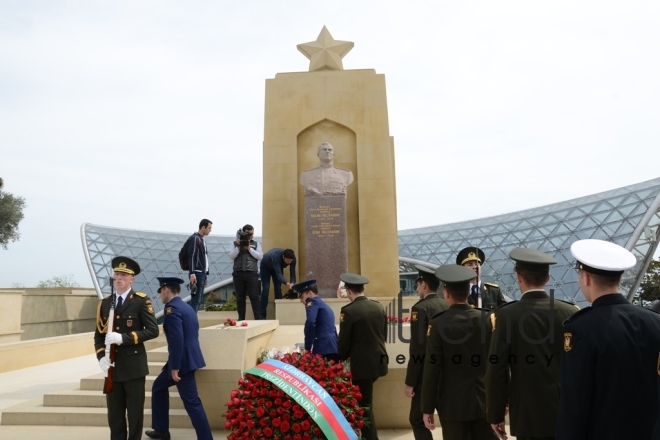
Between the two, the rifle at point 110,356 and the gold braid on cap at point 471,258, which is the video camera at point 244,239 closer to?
the rifle at point 110,356

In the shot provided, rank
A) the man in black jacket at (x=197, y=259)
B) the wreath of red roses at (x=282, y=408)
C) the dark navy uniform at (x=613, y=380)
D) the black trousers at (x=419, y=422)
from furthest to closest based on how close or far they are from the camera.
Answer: the man in black jacket at (x=197, y=259) → the black trousers at (x=419, y=422) → the wreath of red roses at (x=282, y=408) → the dark navy uniform at (x=613, y=380)

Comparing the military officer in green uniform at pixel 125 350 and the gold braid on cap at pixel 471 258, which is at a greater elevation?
the gold braid on cap at pixel 471 258

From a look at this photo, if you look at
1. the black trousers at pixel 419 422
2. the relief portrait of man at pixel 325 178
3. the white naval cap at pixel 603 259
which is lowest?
the black trousers at pixel 419 422

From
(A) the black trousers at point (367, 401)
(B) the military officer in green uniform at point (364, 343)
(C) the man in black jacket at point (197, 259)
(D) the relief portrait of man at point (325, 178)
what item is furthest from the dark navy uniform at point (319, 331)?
(D) the relief portrait of man at point (325, 178)

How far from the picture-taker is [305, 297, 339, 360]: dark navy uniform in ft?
19.9

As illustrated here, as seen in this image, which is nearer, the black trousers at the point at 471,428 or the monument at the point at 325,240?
the black trousers at the point at 471,428

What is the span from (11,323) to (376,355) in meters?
12.2

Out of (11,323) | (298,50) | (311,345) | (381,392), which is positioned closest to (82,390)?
(311,345)

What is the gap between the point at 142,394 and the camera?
550cm

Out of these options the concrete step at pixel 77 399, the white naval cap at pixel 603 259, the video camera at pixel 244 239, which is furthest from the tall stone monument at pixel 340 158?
the white naval cap at pixel 603 259

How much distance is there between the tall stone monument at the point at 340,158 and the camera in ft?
43.4

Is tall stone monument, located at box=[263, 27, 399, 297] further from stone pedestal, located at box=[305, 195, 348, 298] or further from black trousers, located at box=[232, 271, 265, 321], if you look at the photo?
black trousers, located at box=[232, 271, 265, 321]

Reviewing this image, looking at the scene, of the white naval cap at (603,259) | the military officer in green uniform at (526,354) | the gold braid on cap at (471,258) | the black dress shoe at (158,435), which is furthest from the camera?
the gold braid on cap at (471,258)

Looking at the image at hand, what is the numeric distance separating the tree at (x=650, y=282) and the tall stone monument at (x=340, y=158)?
27.4 meters
